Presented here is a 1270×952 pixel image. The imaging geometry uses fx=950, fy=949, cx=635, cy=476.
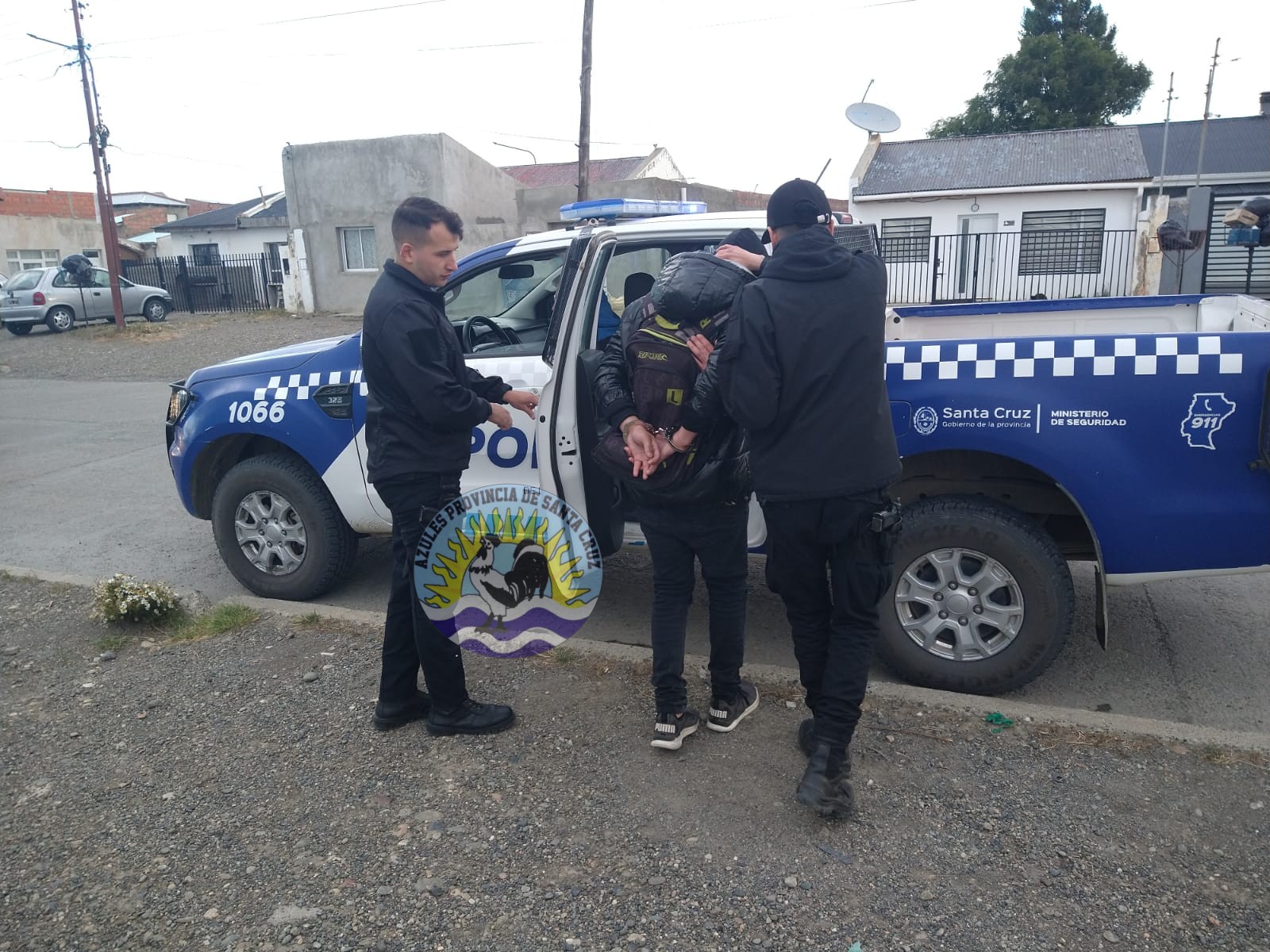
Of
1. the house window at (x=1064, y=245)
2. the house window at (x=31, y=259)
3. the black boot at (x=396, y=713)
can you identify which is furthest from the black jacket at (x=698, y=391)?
the house window at (x=31, y=259)

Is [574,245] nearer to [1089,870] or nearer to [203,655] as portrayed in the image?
[203,655]

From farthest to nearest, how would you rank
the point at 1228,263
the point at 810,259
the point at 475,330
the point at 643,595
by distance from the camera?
the point at 1228,263 < the point at 643,595 < the point at 475,330 < the point at 810,259

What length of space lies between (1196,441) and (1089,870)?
1.52m

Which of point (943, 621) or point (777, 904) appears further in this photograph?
point (943, 621)

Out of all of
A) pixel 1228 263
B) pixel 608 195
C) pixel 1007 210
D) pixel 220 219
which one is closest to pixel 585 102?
pixel 608 195

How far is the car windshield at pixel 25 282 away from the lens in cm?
2247

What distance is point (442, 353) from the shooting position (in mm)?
3141

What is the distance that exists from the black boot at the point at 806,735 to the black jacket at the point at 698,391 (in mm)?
826

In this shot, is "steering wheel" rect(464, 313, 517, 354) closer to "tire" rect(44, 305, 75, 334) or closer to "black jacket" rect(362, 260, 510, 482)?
"black jacket" rect(362, 260, 510, 482)

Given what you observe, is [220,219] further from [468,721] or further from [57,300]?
[468,721]

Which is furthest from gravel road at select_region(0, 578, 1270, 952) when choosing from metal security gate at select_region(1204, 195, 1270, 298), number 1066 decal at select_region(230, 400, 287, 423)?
metal security gate at select_region(1204, 195, 1270, 298)

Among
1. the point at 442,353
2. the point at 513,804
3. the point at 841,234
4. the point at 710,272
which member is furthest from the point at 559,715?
the point at 841,234

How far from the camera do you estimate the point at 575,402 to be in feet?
13.0

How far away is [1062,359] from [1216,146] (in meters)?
28.8
